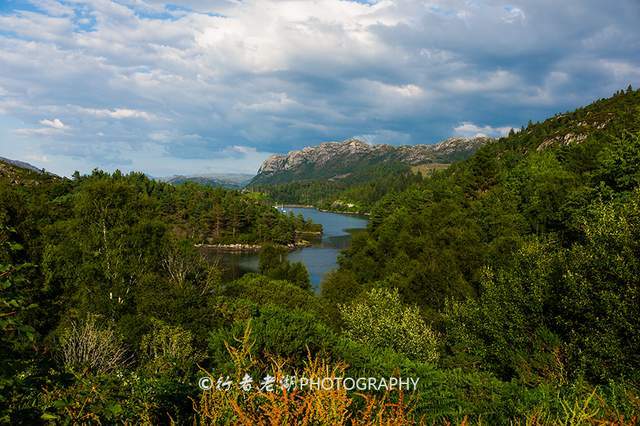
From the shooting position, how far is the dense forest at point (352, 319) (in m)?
4.28

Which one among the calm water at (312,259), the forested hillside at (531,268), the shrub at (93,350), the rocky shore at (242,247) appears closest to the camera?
the forested hillside at (531,268)

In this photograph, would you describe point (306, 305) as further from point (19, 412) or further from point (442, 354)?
point (19, 412)

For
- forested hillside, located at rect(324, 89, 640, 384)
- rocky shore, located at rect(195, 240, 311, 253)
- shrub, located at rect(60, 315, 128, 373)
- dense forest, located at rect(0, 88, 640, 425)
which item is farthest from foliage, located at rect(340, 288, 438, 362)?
rocky shore, located at rect(195, 240, 311, 253)

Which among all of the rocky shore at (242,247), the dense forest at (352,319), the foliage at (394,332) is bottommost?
the rocky shore at (242,247)

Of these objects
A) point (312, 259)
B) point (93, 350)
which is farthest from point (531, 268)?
point (312, 259)

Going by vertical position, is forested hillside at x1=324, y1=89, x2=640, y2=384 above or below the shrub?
above

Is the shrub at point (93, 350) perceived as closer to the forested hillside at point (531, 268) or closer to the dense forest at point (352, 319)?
the dense forest at point (352, 319)

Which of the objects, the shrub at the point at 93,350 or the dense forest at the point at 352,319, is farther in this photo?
the shrub at the point at 93,350

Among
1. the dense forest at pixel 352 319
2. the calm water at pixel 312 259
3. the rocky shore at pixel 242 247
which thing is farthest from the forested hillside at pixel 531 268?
the rocky shore at pixel 242 247

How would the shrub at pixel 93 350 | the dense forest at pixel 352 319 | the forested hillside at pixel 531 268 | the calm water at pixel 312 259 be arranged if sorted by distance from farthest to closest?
1. the calm water at pixel 312 259
2. the shrub at pixel 93 350
3. the forested hillside at pixel 531 268
4. the dense forest at pixel 352 319

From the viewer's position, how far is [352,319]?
24.7 m

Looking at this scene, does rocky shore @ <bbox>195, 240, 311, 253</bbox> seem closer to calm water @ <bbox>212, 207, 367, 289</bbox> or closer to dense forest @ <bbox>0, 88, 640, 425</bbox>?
calm water @ <bbox>212, 207, 367, 289</bbox>

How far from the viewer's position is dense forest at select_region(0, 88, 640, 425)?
4.28 m

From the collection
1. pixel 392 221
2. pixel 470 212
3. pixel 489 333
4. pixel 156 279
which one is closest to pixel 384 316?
pixel 489 333
